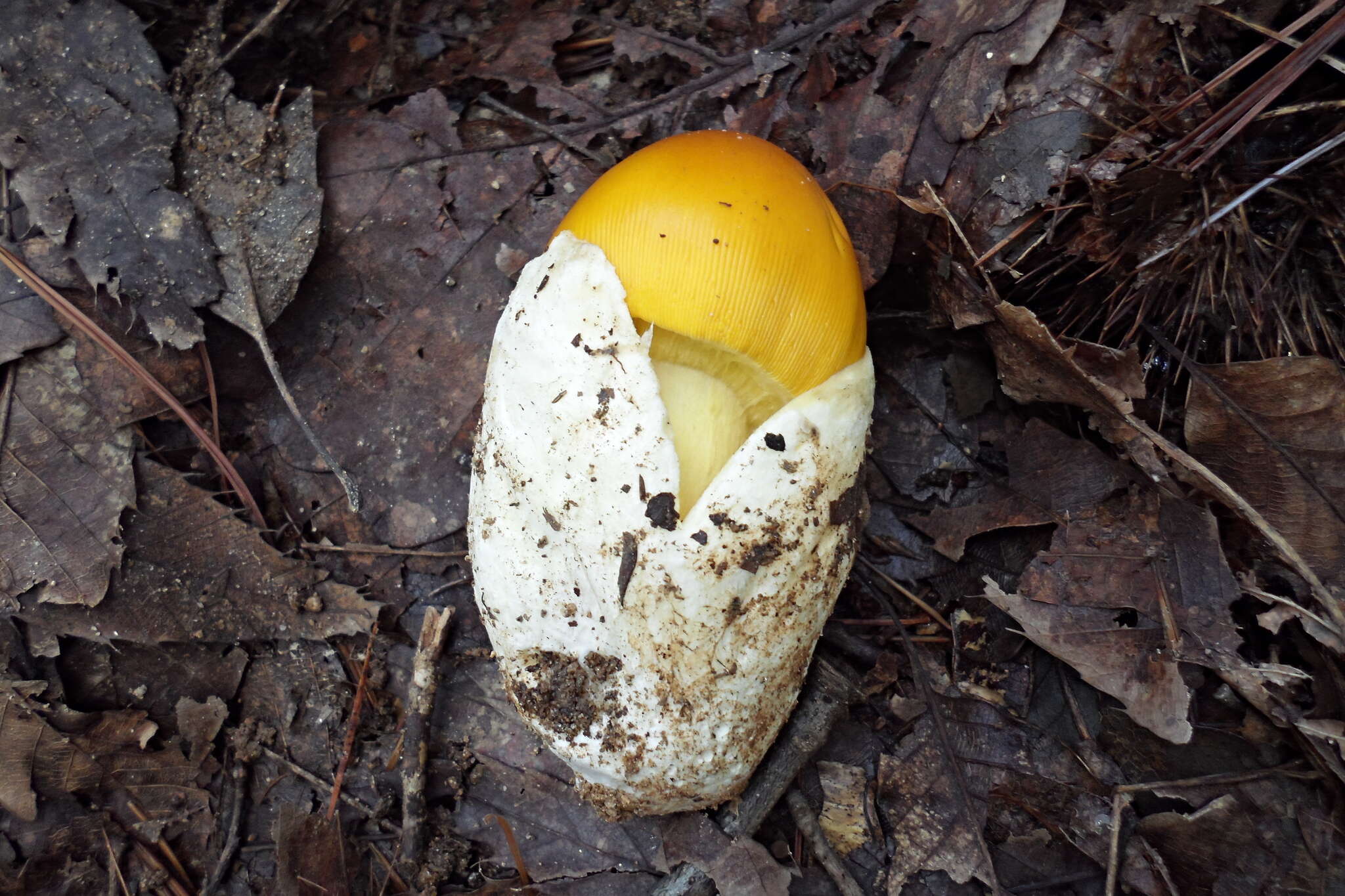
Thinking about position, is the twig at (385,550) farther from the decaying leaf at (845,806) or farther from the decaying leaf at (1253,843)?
the decaying leaf at (1253,843)

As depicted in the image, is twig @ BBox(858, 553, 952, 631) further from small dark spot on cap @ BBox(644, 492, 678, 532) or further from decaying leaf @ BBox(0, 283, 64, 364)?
decaying leaf @ BBox(0, 283, 64, 364)

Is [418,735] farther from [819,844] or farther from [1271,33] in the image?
[1271,33]

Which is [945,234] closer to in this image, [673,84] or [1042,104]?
[1042,104]

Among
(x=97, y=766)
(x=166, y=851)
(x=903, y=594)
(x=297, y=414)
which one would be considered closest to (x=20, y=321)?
(x=297, y=414)

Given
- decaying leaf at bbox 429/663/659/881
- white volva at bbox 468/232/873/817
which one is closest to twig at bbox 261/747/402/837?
decaying leaf at bbox 429/663/659/881

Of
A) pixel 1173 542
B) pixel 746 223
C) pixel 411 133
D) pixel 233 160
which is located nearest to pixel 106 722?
pixel 233 160

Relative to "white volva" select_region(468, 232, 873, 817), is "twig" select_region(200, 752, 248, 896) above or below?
below

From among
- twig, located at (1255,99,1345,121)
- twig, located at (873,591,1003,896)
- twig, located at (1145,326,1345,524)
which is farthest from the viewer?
twig, located at (873,591,1003,896)
